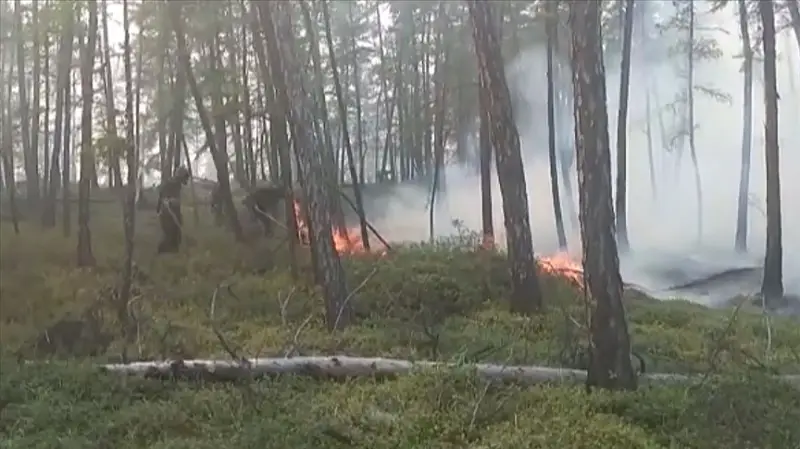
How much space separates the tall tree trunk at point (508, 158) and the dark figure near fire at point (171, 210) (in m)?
7.55

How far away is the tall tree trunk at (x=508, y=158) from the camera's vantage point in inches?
485

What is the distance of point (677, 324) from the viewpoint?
41.9 ft

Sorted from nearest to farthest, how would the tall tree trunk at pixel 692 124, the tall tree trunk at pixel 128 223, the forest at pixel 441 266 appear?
the forest at pixel 441 266 < the tall tree trunk at pixel 128 223 < the tall tree trunk at pixel 692 124

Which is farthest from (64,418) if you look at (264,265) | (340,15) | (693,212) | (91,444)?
(340,15)

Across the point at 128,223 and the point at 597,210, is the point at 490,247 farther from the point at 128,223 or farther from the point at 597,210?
the point at 597,210

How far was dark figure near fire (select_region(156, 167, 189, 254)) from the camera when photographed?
17.3 m

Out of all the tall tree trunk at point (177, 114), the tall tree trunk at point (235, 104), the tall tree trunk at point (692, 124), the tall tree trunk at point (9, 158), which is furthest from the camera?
the tall tree trunk at point (692, 124)

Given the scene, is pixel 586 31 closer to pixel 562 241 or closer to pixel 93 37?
pixel 93 37

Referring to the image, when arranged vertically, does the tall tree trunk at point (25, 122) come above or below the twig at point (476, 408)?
above

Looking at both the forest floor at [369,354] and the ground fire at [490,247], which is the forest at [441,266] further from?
the ground fire at [490,247]

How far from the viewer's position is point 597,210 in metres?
7.59

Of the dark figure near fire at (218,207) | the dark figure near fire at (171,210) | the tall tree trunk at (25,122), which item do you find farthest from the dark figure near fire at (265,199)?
the tall tree trunk at (25,122)

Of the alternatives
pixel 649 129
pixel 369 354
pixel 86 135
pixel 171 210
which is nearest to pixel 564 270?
pixel 369 354

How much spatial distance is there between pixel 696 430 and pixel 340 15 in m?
32.4
